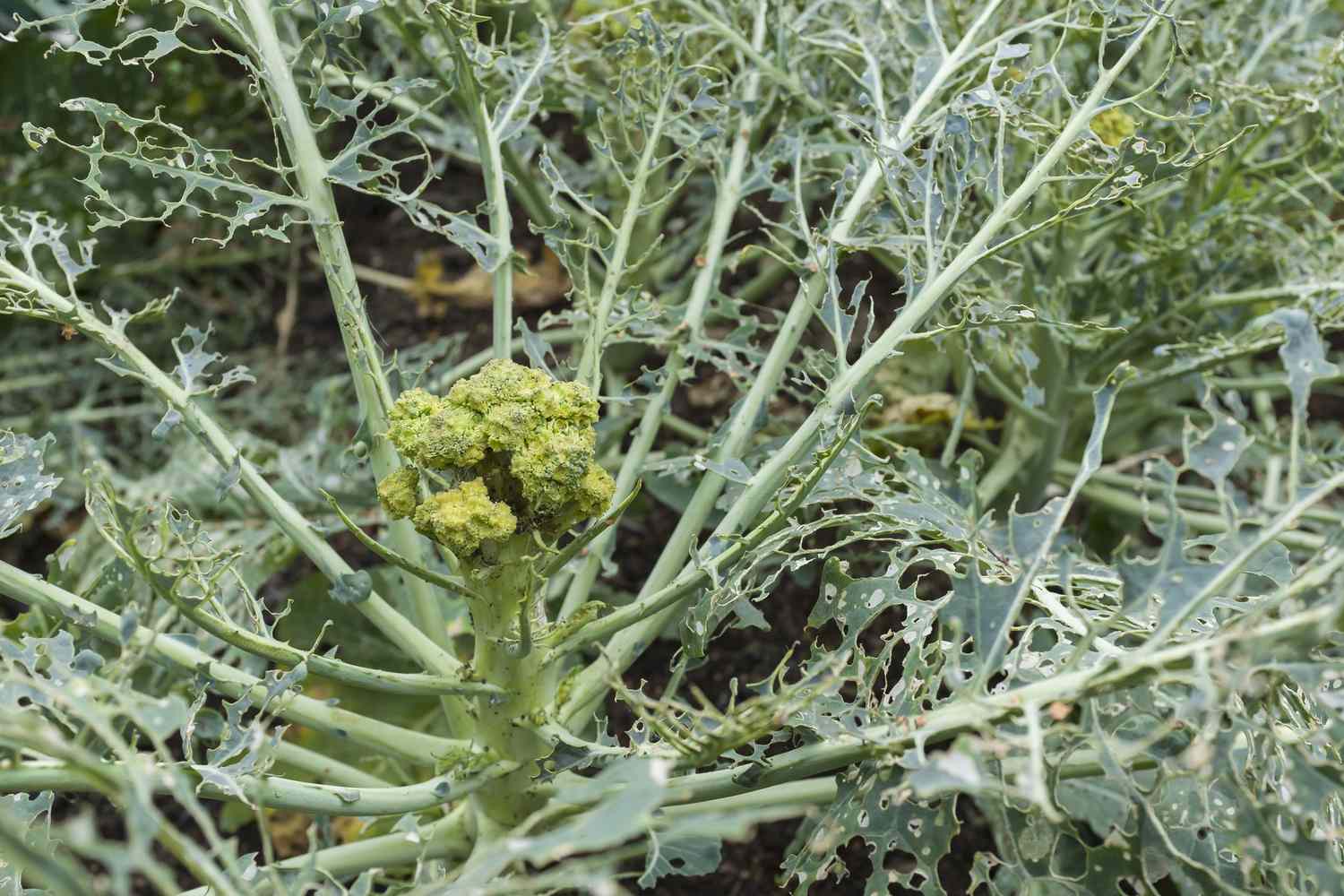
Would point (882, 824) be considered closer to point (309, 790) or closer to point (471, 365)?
point (309, 790)

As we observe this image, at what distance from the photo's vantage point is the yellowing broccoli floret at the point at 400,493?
824 mm

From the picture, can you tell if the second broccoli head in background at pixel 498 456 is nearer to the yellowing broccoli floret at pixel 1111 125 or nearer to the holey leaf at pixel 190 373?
the holey leaf at pixel 190 373

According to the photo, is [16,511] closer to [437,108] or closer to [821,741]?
[821,741]

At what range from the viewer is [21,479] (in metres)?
0.91

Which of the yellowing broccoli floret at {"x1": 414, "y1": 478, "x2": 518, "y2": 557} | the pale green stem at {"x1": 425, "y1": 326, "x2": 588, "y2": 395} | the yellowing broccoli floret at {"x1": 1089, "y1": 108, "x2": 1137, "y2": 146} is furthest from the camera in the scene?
the pale green stem at {"x1": 425, "y1": 326, "x2": 588, "y2": 395}

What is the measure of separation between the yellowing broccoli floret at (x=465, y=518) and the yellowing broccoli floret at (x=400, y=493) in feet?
0.12

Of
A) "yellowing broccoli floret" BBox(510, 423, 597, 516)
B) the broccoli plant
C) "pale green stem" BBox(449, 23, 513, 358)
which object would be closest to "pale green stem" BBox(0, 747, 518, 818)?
the broccoli plant

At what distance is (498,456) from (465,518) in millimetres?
70

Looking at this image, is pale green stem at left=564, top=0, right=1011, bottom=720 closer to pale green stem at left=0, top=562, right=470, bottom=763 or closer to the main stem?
the main stem

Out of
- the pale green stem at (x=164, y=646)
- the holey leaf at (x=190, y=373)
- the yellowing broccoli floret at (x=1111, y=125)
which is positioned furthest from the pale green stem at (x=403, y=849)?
the yellowing broccoli floret at (x=1111, y=125)

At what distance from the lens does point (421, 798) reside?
85 cm

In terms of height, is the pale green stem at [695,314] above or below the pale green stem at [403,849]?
above

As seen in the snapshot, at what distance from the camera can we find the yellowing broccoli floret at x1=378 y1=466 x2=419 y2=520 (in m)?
0.82

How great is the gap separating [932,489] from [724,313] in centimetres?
30
